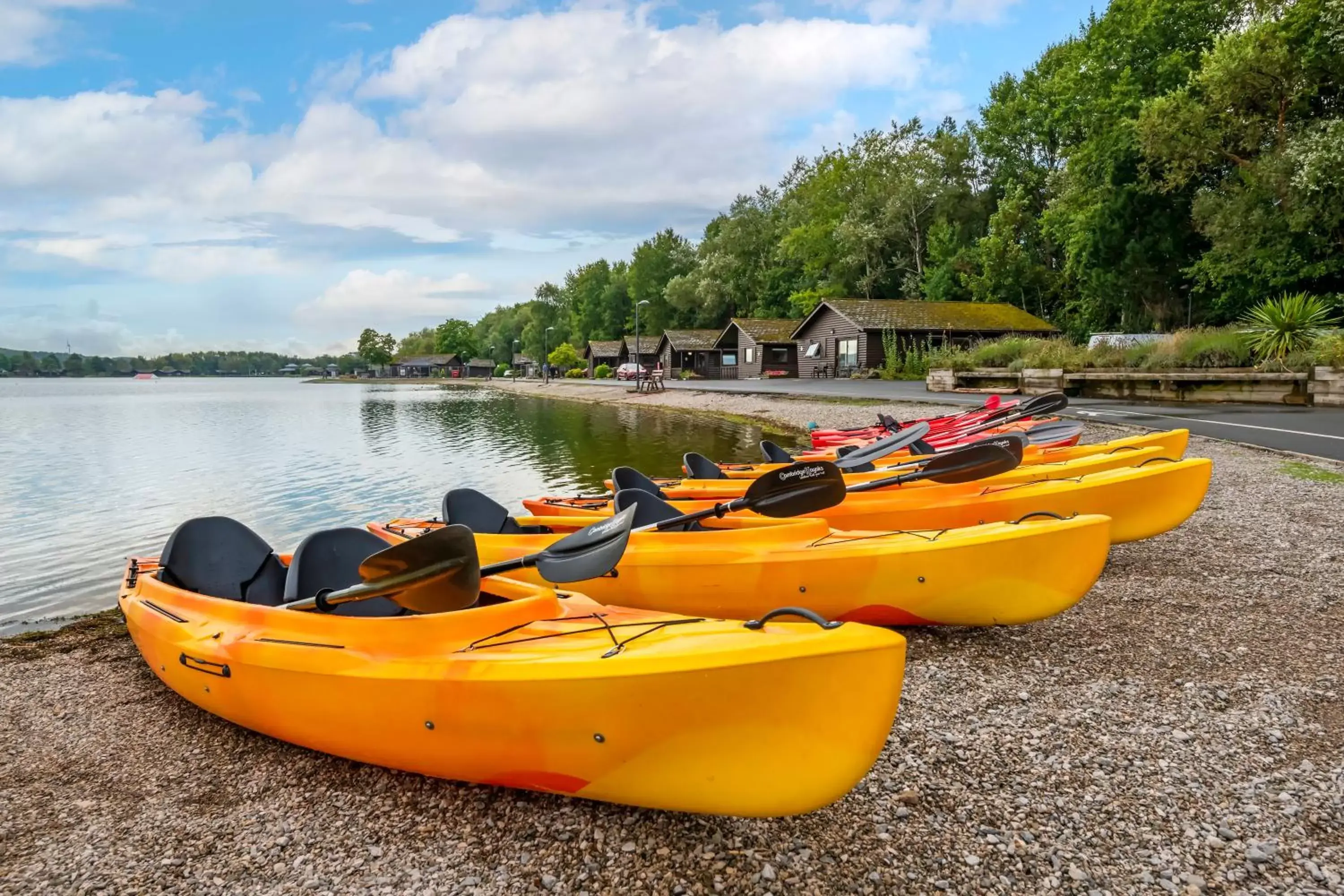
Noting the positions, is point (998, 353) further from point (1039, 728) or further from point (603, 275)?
point (603, 275)

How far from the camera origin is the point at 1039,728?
3.54m

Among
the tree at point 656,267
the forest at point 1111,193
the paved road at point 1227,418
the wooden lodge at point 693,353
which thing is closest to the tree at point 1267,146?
the forest at point 1111,193

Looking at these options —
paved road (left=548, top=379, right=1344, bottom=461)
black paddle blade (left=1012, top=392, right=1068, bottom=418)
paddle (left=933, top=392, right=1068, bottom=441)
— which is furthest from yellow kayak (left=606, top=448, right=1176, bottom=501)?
paved road (left=548, top=379, right=1344, bottom=461)

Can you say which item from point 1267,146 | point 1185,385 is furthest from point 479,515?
point 1267,146

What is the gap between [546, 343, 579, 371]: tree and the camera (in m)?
84.2

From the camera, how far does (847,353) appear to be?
126ft

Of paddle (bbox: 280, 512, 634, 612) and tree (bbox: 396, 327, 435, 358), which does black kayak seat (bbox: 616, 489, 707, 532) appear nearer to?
paddle (bbox: 280, 512, 634, 612)

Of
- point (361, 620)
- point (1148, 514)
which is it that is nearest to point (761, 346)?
point (1148, 514)

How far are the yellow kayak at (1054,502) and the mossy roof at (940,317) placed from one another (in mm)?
30453

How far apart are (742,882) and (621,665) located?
0.86 m

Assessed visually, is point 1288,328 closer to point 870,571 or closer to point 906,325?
point 906,325

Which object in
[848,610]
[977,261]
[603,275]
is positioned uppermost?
[603,275]

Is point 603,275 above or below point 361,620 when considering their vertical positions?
above

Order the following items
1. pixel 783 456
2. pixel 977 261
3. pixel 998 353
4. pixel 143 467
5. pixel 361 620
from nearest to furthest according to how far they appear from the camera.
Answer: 1. pixel 361 620
2. pixel 783 456
3. pixel 143 467
4. pixel 998 353
5. pixel 977 261
